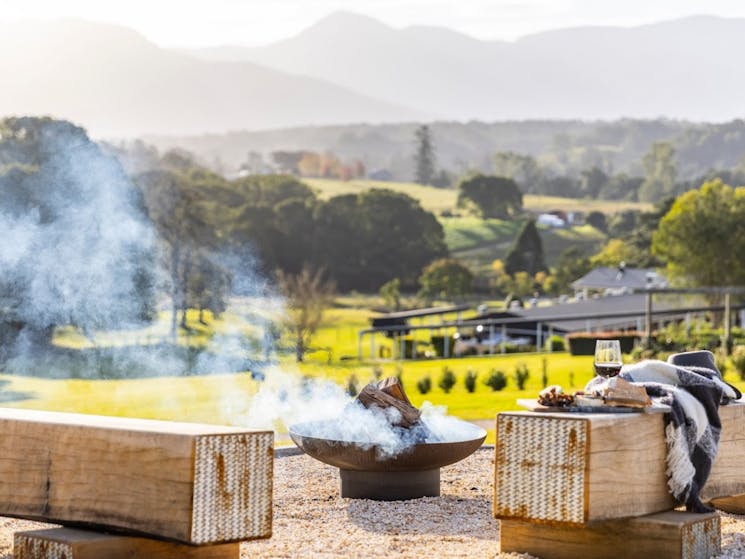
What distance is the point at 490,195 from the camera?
320 ft

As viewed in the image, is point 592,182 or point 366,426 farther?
point 592,182

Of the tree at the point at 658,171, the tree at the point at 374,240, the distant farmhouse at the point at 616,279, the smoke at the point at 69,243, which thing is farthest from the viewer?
the tree at the point at 658,171

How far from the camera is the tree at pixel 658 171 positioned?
4700 inches

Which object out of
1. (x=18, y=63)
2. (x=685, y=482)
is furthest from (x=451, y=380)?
(x=18, y=63)

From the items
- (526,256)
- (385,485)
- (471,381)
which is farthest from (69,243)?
(526,256)

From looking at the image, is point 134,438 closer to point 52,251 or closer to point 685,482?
point 685,482

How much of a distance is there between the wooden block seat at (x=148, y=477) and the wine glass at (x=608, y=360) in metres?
1.47

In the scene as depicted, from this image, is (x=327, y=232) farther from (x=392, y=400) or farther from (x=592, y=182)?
(x=392, y=400)

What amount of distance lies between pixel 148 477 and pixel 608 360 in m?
1.98

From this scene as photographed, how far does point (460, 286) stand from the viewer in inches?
2766

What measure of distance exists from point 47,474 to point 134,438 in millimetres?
592

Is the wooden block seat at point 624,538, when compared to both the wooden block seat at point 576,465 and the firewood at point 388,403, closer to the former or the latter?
the wooden block seat at point 576,465

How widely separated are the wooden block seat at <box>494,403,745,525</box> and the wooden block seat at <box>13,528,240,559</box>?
1196mm

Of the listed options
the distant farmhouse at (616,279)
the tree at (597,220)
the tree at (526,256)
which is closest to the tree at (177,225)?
the distant farmhouse at (616,279)
